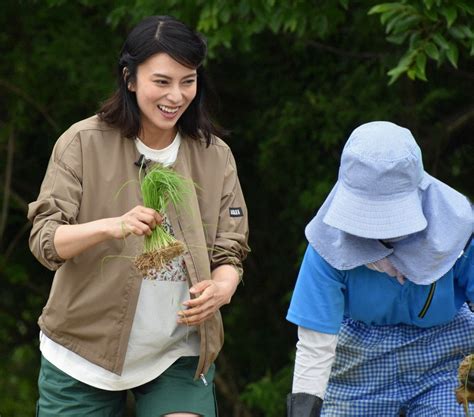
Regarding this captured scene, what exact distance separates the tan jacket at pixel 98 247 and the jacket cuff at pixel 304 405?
13.0 inches

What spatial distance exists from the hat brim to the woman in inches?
20.5

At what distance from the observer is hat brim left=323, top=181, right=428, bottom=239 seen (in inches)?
141

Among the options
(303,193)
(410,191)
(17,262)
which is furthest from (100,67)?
(410,191)

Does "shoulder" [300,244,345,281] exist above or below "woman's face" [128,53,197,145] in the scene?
below

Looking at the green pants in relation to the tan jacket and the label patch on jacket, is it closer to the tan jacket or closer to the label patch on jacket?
the tan jacket

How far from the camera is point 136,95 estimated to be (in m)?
4.06

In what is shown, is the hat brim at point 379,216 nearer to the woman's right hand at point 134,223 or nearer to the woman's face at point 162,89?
the woman's right hand at point 134,223

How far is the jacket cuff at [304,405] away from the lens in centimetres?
387

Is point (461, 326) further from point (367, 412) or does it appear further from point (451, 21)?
point (451, 21)

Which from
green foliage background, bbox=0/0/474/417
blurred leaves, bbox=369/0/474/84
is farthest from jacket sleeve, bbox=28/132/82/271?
green foliage background, bbox=0/0/474/417

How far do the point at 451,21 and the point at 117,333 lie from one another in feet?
7.96

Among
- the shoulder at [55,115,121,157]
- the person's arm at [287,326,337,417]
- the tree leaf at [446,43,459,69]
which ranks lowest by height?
the person's arm at [287,326,337,417]

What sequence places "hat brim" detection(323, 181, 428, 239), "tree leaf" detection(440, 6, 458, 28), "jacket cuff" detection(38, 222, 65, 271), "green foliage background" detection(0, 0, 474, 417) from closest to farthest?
"hat brim" detection(323, 181, 428, 239)
"jacket cuff" detection(38, 222, 65, 271)
"tree leaf" detection(440, 6, 458, 28)
"green foliage background" detection(0, 0, 474, 417)

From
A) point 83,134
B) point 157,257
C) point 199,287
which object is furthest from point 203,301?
point 83,134
